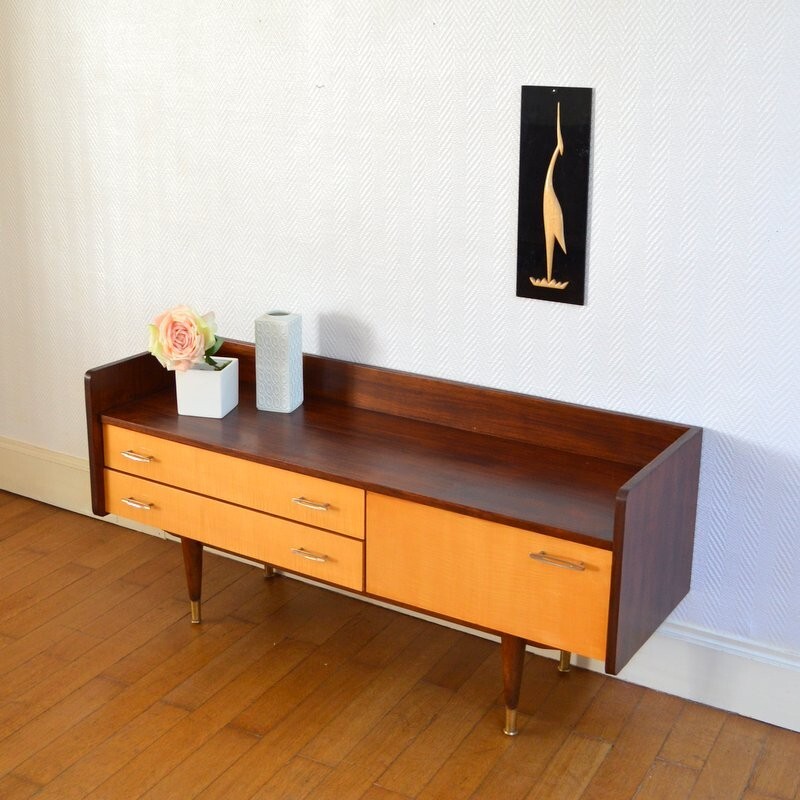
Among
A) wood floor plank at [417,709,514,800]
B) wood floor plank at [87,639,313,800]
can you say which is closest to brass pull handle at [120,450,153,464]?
wood floor plank at [87,639,313,800]

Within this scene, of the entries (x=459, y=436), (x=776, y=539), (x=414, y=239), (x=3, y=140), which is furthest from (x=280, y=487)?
(x=3, y=140)

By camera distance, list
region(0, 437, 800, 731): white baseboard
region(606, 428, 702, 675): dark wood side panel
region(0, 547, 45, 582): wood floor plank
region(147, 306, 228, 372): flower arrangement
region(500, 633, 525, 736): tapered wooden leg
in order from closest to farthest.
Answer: region(606, 428, 702, 675): dark wood side panel < region(500, 633, 525, 736): tapered wooden leg < region(0, 437, 800, 731): white baseboard < region(147, 306, 228, 372): flower arrangement < region(0, 547, 45, 582): wood floor plank

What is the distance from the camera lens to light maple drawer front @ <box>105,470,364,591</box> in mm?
2330

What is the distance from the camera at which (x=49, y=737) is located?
2344 mm

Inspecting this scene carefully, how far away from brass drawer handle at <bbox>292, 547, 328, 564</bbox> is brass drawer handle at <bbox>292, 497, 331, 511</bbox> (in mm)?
105

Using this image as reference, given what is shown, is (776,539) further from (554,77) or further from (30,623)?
(30,623)

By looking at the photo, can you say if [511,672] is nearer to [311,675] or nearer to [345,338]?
[311,675]

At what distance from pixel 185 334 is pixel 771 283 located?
1.25m

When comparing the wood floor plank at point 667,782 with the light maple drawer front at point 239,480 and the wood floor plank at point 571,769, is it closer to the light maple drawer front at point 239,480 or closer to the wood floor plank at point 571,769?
the wood floor plank at point 571,769

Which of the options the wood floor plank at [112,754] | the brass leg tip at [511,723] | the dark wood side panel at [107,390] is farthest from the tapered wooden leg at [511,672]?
the dark wood side panel at [107,390]

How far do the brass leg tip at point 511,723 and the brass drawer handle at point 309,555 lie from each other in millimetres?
496

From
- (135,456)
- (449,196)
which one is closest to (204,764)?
(135,456)

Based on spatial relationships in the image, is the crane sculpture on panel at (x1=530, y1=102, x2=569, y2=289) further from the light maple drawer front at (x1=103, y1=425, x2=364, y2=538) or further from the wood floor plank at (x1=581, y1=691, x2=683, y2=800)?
the wood floor plank at (x1=581, y1=691, x2=683, y2=800)

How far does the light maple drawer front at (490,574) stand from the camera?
80.3 inches
